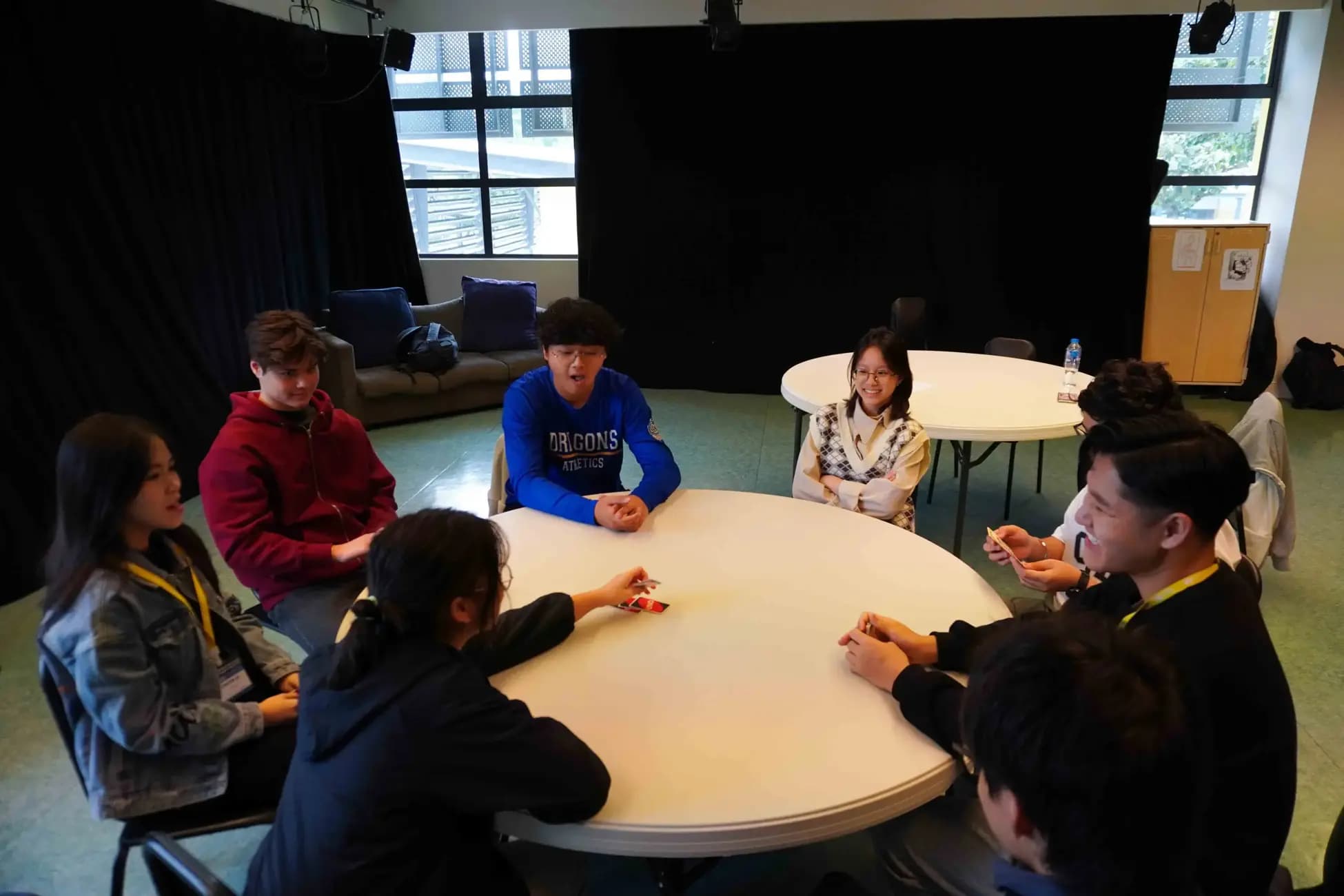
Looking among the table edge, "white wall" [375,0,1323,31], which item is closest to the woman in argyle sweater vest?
the table edge

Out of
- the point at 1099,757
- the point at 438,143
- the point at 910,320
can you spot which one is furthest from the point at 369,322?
the point at 1099,757

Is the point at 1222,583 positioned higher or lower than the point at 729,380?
higher

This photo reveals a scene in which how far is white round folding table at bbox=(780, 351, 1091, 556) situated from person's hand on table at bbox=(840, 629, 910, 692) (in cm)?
152

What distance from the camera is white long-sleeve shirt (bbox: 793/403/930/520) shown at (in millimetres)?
2504

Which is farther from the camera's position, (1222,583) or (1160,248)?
(1160,248)

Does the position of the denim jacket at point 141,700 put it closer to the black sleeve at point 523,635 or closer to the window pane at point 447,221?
the black sleeve at point 523,635

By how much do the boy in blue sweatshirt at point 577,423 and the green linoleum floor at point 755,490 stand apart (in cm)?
89

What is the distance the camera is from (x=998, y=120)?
5.57m

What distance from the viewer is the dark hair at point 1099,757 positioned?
31.7 inches

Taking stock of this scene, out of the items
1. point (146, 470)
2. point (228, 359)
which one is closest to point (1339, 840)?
point (146, 470)

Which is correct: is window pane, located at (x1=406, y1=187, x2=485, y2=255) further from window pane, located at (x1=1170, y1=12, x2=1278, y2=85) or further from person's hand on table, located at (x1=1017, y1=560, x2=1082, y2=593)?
person's hand on table, located at (x1=1017, y1=560, x2=1082, y2=593)

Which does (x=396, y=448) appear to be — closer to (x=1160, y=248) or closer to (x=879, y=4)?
(x=879, y=4)

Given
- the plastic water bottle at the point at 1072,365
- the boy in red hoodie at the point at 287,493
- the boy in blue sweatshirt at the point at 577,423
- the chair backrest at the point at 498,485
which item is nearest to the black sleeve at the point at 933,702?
the boy in blue sweatshirt at the point at 577,423

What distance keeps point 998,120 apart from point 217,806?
571 centimetres
